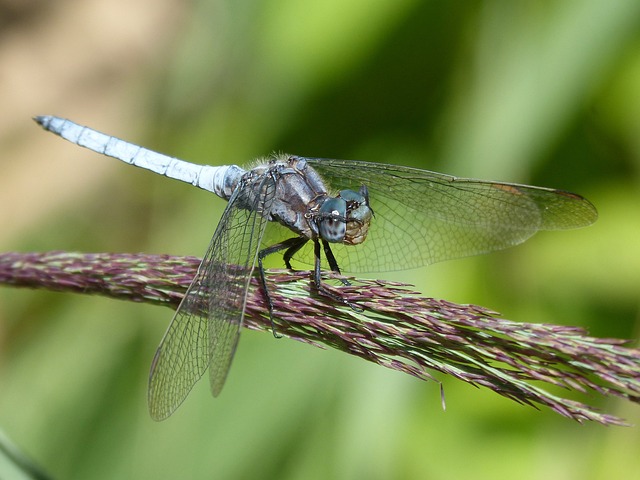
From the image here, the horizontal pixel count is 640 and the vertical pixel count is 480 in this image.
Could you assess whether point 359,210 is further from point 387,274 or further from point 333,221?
point 387,274

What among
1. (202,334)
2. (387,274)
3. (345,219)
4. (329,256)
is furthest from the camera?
(387,274)

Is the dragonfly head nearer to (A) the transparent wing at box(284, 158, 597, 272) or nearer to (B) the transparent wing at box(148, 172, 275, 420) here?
(A) the transparent wing at box(284, 158, 597, 272)

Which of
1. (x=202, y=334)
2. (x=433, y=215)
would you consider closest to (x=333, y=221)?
(x=433, y=215)

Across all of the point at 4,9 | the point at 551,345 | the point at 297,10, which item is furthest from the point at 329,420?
the point at 4,9

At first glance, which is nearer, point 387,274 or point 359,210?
point 359,210

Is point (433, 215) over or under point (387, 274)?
over

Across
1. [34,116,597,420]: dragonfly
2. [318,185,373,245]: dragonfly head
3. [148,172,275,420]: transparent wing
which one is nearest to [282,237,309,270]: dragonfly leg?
[34,116,597,420]: dragonfly

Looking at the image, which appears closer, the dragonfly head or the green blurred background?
the dragonfly head

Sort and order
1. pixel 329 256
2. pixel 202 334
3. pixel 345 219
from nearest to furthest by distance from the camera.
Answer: pixel 202 334, pixel 345 219, pixel 329 256
